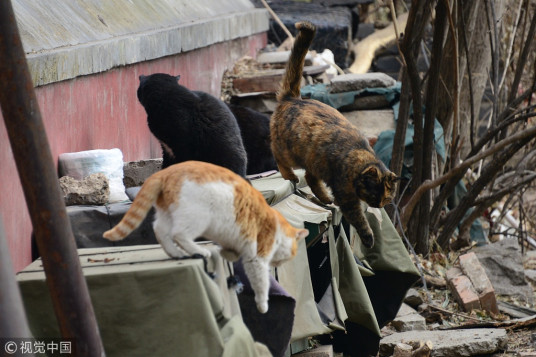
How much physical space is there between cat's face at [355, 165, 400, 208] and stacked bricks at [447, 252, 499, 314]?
2.21 meters

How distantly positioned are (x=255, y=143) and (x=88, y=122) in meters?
1.42

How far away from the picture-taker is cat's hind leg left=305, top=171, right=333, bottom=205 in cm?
544

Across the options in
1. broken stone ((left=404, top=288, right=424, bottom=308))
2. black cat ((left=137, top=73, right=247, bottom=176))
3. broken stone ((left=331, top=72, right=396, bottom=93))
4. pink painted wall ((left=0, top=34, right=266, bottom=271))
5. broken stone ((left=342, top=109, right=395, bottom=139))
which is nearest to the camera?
pink painted wall ((left=0, top=34, right=266, bottom=271))

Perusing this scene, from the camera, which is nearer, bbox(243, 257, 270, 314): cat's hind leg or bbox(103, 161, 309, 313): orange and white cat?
bbox(103, 161, 309, 313): orange and white cat

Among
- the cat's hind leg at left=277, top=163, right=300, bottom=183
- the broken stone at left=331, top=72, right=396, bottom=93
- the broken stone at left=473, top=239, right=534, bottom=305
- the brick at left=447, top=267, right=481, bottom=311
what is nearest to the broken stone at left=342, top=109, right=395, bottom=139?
the broken stone at left=331, top=72, right=396, bottom=93

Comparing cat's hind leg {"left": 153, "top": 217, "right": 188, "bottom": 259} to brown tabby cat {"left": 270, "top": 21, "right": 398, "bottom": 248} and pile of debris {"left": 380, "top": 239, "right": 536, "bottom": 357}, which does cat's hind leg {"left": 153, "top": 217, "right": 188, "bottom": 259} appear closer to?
brown tabby cat {"left": 270, "top": 21, "right": 398, "bottom": 248}

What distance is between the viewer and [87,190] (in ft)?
15.0

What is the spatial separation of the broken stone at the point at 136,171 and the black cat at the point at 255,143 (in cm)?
102

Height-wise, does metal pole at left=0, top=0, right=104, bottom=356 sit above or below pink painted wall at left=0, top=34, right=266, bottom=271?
above

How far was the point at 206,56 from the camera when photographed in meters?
8.92

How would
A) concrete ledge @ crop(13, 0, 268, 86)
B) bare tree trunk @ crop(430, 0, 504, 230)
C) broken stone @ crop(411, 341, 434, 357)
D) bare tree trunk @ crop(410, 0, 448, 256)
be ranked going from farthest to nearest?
bare tree trunk @ crop(430, 0, 504, 230) → bare tree trunk @ crop(410, 0, 448, 256) → broken stone @ crop(411, 341, 434, 357) → concrete ledge @ crop(13, 0, 268, 86)

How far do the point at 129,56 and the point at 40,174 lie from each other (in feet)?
11.2

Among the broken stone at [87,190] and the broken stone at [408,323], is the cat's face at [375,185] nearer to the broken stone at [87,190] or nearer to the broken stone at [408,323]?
the broken stone at [87,190]

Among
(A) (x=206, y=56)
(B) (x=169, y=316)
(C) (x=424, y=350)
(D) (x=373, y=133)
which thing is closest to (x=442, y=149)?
(D) (x=373, y=133)
